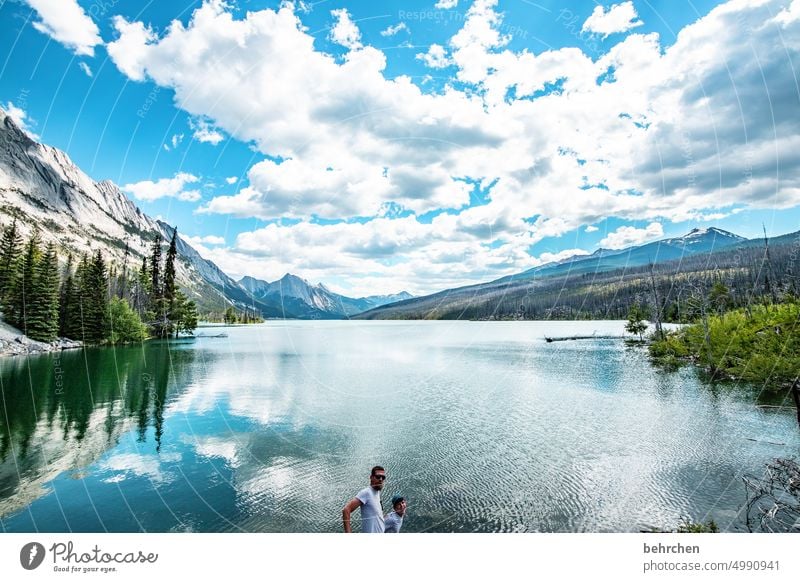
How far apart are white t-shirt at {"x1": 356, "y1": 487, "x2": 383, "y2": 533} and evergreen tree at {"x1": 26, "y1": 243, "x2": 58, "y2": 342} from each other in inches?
2189

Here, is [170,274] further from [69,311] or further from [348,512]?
[348,512]

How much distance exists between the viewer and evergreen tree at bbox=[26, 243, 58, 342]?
152 ft

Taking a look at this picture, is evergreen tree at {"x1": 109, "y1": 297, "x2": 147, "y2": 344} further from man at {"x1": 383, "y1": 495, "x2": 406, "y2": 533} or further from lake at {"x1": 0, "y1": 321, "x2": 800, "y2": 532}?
man at {"x1": 383, "y1": 495, "x2": 406, "y2": 533}

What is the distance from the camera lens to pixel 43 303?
47.7 m

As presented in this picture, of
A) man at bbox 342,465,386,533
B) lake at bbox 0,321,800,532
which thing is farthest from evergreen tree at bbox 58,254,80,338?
man at bbox 342,465,386,533

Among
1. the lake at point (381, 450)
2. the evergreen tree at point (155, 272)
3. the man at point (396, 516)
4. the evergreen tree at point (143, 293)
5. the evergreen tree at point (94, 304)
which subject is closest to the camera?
the man at point (396, 516)

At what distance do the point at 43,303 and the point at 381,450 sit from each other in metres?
51.9

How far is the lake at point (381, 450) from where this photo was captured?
398 inches

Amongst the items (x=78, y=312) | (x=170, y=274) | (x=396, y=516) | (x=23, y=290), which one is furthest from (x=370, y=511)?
(x=170, y=274)

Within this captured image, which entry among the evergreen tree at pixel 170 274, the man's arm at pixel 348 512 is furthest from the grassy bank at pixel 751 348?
the evergreen tree at pixel 170 274

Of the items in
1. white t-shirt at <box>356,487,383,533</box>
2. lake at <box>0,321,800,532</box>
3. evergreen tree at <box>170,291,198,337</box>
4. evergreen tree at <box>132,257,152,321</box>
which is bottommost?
lake at <box>0,321,800,532</box>

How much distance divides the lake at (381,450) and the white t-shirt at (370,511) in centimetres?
474

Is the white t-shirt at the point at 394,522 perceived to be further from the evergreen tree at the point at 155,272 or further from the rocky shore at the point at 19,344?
the evergreen tree at the point at 155,272

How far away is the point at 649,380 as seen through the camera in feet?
97.3
